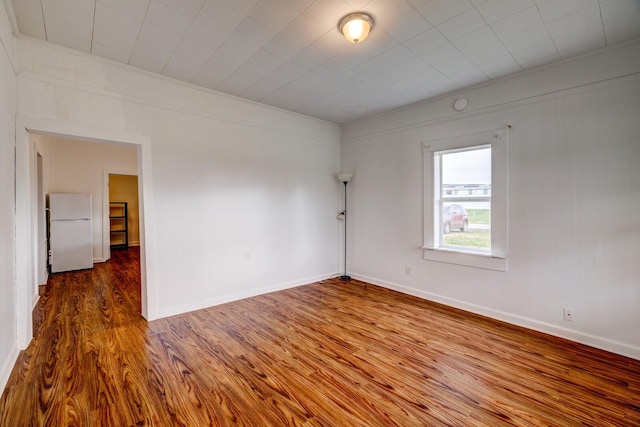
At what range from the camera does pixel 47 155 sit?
19.5 feet

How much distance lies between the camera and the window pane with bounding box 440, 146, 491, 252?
11.8 ft

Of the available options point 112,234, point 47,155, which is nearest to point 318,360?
point 47,155

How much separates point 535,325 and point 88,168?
859 cm

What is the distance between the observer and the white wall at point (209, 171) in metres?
2.89

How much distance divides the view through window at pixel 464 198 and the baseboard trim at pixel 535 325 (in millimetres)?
722

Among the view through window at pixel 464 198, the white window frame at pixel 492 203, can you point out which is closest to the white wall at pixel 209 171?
the white window frame at pixel 492 203

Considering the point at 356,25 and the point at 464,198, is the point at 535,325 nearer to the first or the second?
the point at 464,198

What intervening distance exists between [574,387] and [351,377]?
1.66m

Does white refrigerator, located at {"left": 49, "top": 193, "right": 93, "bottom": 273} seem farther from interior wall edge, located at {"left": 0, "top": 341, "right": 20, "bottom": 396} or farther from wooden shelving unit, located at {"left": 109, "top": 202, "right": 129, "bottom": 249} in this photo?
interior wall edge, located at {"left": 0, "top": 341, "right": 20, "bottom": 396}

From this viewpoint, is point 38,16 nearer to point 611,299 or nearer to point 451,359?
point 451,359

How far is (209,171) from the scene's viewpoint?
3816 millimetres

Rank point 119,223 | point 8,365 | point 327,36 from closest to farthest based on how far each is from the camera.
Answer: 1. point 8,365
2. point 327,36
3. point 119,223

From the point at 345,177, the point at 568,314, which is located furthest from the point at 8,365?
the point at 568,314

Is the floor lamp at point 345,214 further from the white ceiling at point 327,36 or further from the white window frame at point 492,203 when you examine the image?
the white ceiling at point 327,36
